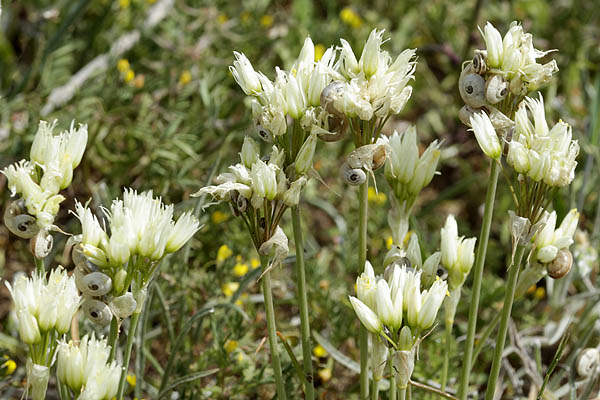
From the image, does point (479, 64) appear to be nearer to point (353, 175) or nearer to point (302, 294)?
point (353, 175)

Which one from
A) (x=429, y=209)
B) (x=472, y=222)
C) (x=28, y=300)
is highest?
(x=28, y=300)

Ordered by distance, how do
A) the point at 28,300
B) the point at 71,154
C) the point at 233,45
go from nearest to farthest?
1. the point at 28,300
2. the point at 71,154
3. the point at 233,45

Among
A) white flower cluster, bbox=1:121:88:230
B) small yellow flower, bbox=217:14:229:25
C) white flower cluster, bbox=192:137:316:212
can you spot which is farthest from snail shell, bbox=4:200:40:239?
small yellow flower, bbox=217:14:229:25

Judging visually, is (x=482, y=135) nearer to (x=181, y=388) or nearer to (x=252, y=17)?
(x=181, y=388)

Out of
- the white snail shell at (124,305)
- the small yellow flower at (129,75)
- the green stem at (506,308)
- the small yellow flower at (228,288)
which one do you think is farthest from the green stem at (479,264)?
the small yellow flower at (129,75)

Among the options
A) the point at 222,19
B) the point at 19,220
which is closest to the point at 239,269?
the point at 19,220

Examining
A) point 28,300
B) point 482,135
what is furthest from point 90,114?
point 482,135

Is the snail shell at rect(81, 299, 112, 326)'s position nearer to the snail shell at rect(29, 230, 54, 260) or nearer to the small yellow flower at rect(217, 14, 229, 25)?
the snail shell at rect(29, 230, 54, 260)

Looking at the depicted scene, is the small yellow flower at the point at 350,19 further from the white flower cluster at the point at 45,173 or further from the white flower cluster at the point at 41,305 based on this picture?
the white flower cluster at the point at 41,305
